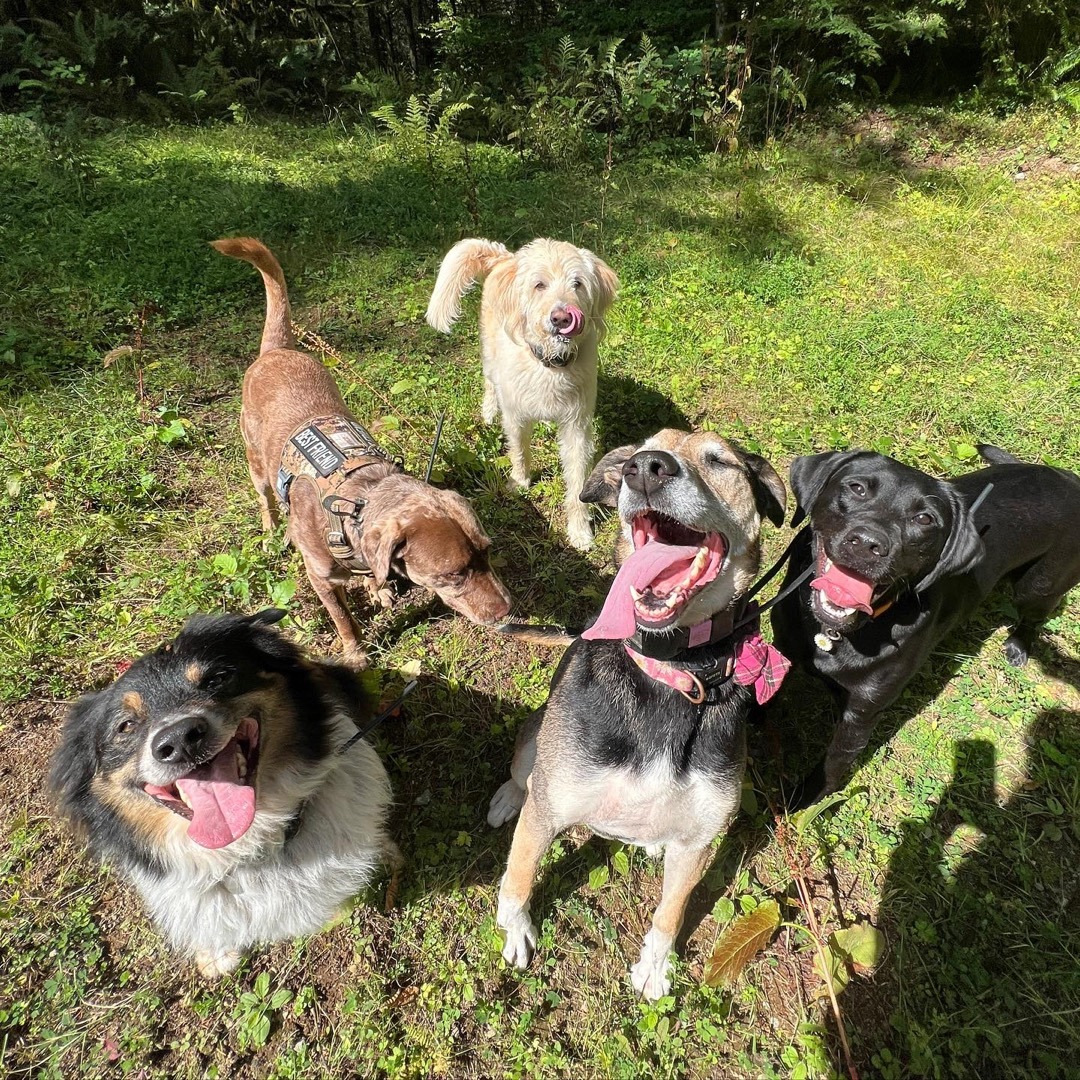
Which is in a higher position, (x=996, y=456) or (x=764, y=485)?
(x=764, y=485)

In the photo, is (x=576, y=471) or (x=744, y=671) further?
(x=576, y=471)

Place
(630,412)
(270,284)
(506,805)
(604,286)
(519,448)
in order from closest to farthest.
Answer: (506,805)
(270,284)
(604,286)
(519,448)
(630,412)

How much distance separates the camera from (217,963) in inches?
104

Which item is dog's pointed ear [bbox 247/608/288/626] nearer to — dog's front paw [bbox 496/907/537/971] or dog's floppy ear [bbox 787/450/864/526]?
dog's front paw [bbox 496/907/537/971]

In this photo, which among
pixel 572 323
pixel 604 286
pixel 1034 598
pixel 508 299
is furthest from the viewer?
pixel 604 286

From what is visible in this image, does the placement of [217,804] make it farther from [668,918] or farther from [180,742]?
[668,918]

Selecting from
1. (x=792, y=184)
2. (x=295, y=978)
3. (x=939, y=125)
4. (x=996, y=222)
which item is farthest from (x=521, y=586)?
(x=939, y=125)

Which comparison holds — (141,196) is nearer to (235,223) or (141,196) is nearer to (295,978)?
(235,223)

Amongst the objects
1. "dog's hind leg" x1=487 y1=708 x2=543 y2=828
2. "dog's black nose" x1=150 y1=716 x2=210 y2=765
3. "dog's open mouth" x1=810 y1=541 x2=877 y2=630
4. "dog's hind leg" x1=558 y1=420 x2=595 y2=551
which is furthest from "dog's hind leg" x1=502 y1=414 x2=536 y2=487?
"dog's black nose" x1=150 y1=716 x2=210 y2=765

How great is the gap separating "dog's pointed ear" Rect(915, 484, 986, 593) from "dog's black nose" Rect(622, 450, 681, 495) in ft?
4.74

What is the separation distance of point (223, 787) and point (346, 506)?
170cm

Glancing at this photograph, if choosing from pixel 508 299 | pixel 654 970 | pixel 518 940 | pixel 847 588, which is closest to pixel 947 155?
pixel 508 299

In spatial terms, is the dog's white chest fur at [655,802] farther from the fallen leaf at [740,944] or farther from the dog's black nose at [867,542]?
the dog's black nose at [867,542]

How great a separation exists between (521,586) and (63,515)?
325cm
